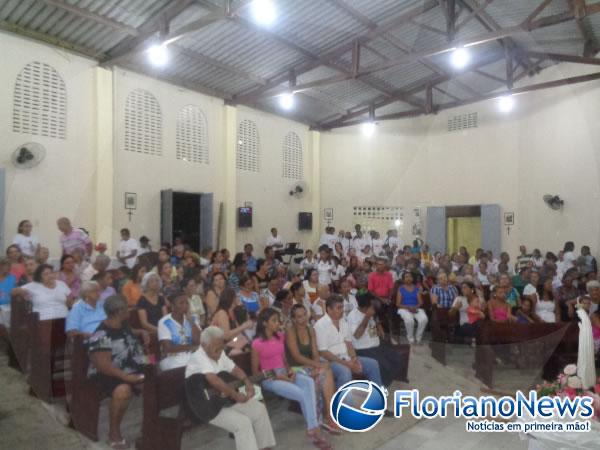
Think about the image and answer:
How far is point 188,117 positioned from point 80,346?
A: 21.6 feet

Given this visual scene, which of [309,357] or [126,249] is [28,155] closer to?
[126,249]

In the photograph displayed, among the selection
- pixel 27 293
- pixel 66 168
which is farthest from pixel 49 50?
pixel 27 293

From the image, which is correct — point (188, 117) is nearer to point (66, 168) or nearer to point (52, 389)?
point (66, 168)

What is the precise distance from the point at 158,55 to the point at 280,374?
5.66 meters

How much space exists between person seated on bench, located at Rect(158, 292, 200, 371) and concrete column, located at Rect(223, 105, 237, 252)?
5.90 meters

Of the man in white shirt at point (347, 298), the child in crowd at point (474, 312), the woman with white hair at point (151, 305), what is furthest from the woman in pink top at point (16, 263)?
the child in crowd at point (474, 312)

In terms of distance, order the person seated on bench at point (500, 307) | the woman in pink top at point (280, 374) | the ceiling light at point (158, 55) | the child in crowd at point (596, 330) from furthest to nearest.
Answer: the ceiling light at point (158, 55) → the person seated on bench at point (500, 307) → the child in crowd at point (596, 330) → the woman in pink top at point (280, 374)

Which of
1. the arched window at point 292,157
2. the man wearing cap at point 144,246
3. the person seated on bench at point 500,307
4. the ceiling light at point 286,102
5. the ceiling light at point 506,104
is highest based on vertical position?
the ceiling light at point 286,102

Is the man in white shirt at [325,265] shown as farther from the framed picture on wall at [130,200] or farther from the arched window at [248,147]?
the arched window at [248,147]

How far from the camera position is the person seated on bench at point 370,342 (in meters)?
4.14

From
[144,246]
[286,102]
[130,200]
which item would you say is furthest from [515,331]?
[286,102]

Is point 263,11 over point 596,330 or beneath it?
over

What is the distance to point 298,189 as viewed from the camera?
37.1 feet

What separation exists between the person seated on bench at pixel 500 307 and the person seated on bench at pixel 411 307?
0.76 metres
